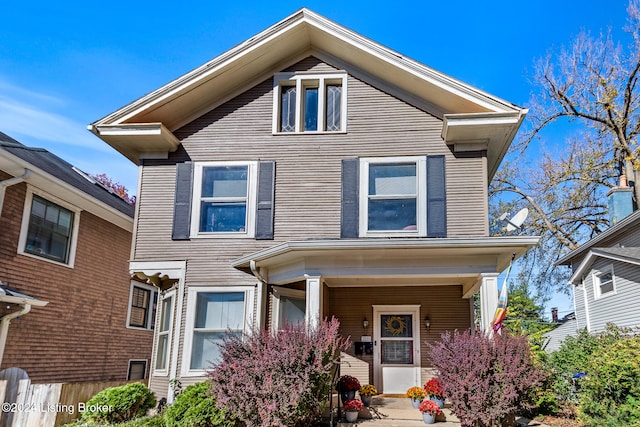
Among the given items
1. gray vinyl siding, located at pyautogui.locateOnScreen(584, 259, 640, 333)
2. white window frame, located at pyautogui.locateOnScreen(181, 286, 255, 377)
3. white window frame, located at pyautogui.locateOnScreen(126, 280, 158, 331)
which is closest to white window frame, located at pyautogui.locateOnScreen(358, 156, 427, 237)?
white window frame, located at pyautogui.locateOnScreen(181, 286, 255, 377)

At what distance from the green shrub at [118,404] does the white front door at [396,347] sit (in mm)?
4364

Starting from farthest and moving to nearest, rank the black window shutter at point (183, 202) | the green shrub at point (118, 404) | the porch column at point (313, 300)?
1. the black window shutter at point (183, 202)
2. the green shrub at point (118, 404)
3. the porch column at point (313, 300)

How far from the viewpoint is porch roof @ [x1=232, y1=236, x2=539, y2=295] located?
7.55 meters

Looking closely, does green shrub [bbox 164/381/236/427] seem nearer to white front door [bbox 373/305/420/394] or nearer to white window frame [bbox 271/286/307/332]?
white window frame [bbox 271/286/307/332]

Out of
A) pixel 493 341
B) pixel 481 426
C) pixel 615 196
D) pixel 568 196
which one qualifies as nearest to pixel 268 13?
pixel 493 341

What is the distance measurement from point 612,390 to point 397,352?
13.5 feet

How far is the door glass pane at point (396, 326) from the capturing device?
33.7ft

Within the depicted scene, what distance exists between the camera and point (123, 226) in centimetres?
1326

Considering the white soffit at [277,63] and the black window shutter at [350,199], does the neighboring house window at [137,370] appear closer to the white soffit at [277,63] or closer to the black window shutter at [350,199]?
the white soffit at [277,63]

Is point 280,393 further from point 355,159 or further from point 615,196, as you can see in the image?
point 615,196

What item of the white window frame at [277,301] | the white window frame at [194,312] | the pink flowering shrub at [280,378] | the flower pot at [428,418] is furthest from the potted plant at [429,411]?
the white window frame at [194,312]

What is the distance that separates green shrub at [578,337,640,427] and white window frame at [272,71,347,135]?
5.95 meters

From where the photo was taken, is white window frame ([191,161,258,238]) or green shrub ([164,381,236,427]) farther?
white window frame ([191,161,258,238])

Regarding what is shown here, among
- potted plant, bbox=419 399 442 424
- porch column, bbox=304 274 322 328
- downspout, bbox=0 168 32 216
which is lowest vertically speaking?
potted plant, bbox=419 399 442 424
